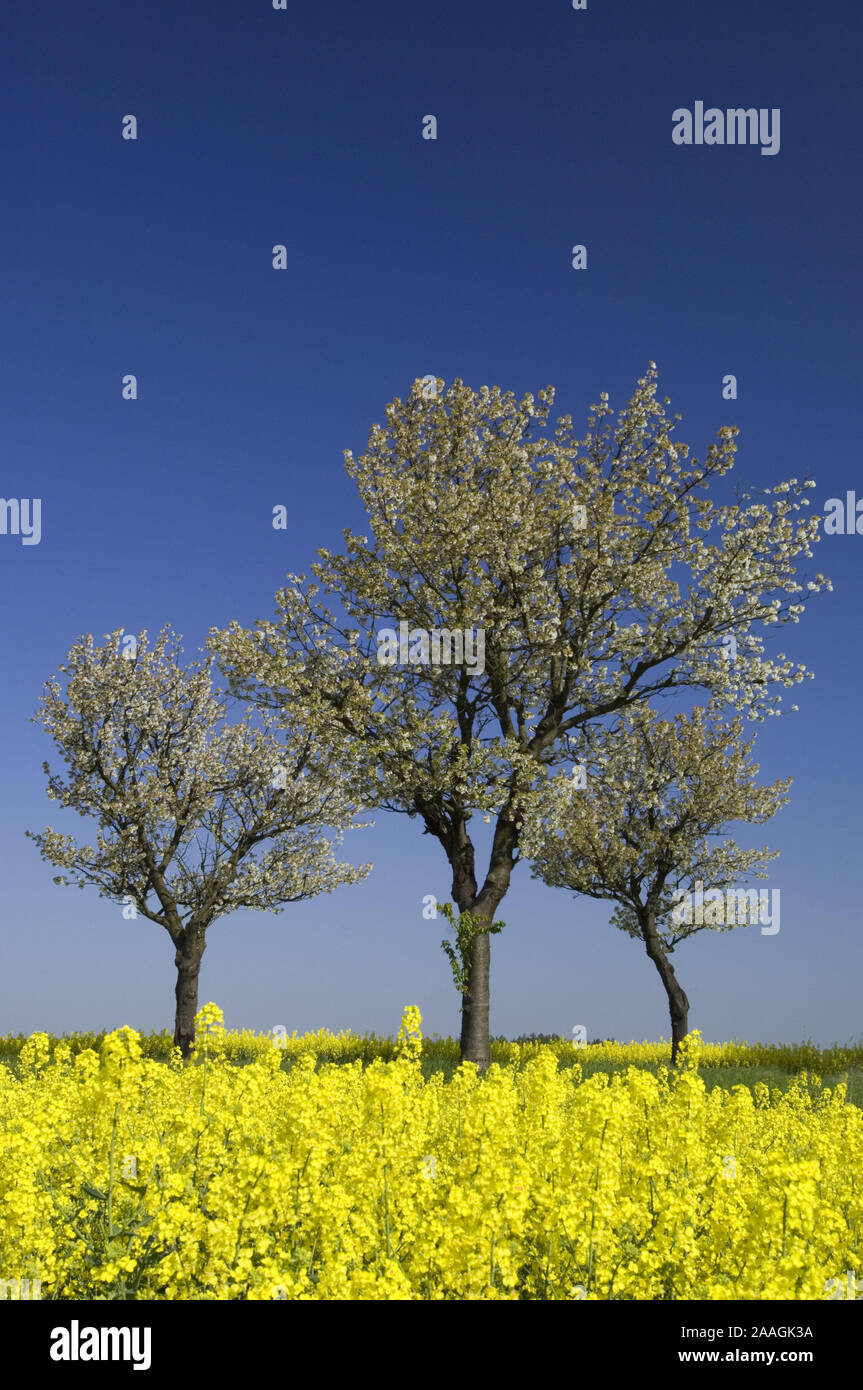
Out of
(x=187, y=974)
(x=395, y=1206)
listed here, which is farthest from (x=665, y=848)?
(x=395, y=1206)

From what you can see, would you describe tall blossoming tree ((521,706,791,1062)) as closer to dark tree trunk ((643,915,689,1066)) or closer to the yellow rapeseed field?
dark tree trunk ((643,915,689,1066))

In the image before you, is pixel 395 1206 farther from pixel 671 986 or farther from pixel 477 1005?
pixel 671 986

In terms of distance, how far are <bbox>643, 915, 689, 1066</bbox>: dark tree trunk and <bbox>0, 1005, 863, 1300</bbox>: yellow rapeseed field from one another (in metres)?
22.7

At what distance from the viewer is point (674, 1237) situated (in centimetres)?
709

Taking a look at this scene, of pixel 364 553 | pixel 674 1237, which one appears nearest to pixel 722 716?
pixel 364 553

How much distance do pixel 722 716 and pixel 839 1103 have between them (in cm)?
1927

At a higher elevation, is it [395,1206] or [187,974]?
[395,1206]

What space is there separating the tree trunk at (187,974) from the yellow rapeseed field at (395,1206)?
20812mm

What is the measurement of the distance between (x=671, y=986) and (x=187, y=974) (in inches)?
600

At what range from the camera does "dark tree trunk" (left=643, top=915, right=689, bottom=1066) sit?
3127 cm

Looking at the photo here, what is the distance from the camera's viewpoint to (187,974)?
29.7 meters

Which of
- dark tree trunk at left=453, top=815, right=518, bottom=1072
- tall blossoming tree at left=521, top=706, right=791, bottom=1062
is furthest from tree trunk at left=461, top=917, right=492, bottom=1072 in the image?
tall blossoming tree at left=521, top=706, right=791, bottom=1062

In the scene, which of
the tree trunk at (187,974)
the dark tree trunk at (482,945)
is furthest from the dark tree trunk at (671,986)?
the tree trunk at (187,974)

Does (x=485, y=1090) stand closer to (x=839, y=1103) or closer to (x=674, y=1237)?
(x=674, y=1237)
